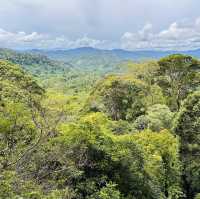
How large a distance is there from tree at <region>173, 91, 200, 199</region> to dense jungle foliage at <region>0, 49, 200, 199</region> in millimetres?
91

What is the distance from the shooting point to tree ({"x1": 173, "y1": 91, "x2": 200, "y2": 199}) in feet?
111

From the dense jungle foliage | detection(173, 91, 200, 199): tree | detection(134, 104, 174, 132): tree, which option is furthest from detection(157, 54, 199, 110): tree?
detection(173, 91, 200, 199): tree

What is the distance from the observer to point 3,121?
715 inches

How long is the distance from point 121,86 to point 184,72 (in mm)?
10068

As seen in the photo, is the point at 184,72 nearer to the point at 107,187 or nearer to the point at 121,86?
the point at 121,86

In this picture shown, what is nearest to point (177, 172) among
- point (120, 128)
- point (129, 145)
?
point (120, 128)

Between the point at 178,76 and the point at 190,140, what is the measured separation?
19.7m

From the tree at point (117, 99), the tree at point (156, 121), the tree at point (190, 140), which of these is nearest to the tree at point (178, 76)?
the tree at point (117, 99)

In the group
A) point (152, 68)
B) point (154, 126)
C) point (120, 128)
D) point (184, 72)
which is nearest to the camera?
point (120, 128)

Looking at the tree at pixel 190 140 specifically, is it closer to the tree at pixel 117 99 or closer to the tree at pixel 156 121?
the tree at pixel 156 121

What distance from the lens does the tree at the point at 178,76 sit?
5212cm

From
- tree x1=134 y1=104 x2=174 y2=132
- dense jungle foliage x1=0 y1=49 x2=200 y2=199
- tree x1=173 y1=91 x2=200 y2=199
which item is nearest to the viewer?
dense jungle foliage x1=0 y1=49 x2=200 y2=199

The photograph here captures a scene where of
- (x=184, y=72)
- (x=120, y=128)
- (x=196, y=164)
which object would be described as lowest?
(x=196, y=164)

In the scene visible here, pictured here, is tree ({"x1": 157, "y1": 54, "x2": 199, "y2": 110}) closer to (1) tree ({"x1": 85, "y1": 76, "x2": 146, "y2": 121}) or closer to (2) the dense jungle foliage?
(2) the dense jungle foliage
